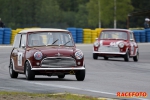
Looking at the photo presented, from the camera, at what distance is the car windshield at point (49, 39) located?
1878 centimetres

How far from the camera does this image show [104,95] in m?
13.8

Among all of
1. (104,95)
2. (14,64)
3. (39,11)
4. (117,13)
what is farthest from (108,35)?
(39,11)

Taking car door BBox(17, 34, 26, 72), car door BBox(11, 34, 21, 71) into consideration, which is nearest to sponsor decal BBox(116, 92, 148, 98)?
car door BBox(17, 34, 26, 72)

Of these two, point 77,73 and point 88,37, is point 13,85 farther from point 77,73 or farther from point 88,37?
point 88,37

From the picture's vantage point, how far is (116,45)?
31250 millimetres

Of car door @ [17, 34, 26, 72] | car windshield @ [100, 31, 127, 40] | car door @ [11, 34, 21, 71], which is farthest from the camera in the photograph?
car windshield @ [100, 31, 127, 40]

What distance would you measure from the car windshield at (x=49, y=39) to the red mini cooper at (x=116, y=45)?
12332 mm

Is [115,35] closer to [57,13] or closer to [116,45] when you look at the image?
[116,45]

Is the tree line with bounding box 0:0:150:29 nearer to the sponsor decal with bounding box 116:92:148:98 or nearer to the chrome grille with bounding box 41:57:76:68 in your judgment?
the chrome grille with bounding box 41:57:76:68

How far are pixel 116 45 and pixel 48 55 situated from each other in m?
13.7

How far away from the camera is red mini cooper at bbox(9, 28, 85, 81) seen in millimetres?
17812

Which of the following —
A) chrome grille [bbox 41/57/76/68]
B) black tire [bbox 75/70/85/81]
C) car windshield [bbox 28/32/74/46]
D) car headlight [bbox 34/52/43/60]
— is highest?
car windshield [bbox 28/32/74/46]

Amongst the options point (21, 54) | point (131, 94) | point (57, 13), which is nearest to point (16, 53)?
point (21, 54)

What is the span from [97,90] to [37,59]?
10.6 feet
